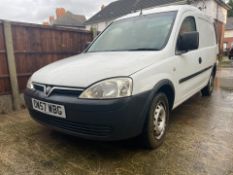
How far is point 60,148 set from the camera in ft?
8.55

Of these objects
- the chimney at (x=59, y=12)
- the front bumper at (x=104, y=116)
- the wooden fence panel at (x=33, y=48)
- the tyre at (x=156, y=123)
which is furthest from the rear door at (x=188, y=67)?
the chimney at (x=59, y=12)

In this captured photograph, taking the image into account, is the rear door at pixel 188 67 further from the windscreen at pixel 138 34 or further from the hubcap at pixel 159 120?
the hubcap at pixel 159 120

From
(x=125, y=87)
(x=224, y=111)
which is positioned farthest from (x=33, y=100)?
(x=224, y=111)

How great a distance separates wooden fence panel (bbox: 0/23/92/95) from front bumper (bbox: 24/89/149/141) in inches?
99.4

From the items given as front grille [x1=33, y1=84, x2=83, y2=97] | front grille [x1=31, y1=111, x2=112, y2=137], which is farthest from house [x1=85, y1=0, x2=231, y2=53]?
front grille [x1=31, y1=111, x2=112, y2=137]

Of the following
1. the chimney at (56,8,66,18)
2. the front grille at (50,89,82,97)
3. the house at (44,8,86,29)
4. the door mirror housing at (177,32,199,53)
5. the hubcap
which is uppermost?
the chimney at (56,8,66,18)

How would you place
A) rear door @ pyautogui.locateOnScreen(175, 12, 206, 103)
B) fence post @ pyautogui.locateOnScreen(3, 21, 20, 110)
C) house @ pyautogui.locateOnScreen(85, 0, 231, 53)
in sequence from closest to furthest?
rear door @ pyautogui.locateOnScreen(175, 12, 206, 103) < fence post @ pyautogui.locateOnScreen(3, 21, 20, 110) < house @ pyautogui.locateOnScreen(85, 0, 231, 53)

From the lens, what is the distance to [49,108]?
7.39ft

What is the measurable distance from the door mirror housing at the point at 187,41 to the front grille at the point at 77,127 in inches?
64.2

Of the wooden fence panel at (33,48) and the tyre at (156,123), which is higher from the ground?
the wooden fence panel at (33,48)

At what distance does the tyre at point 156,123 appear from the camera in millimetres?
2275

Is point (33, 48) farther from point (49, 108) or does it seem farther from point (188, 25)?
point (188, 25)

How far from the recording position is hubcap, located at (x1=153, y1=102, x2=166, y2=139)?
8.15 feet

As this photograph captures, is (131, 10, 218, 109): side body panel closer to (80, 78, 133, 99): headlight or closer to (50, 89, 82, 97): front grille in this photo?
(80, 78, 133, 99): headlight
